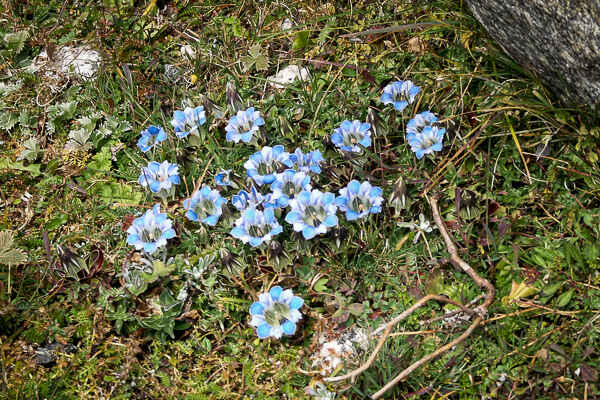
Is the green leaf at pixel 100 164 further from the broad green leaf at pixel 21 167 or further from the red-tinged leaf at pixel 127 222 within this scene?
the red-tinged leaf at pixel 127 222

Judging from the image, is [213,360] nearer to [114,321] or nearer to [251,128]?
[114,321]

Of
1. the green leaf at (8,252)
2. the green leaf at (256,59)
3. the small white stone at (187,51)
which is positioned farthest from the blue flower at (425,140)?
the green leaf at (8,252)

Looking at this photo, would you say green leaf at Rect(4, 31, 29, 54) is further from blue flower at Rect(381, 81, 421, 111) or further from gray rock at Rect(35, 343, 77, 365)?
blue flower at Rect(381, 81, 421, 111)

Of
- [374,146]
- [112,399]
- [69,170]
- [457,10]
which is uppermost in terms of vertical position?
[457,10]

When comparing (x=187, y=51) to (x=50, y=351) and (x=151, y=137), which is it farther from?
(x=50, y=351)

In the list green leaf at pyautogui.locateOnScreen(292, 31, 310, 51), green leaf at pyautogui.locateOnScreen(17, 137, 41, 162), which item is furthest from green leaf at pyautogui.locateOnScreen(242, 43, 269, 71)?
green leaf at pyautogui.locateOnScreen(17, 137, 41, 162)

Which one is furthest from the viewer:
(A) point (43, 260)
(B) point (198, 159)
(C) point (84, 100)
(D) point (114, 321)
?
(C) point (84, 100)

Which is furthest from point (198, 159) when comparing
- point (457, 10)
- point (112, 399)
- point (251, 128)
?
point (457, 10)
